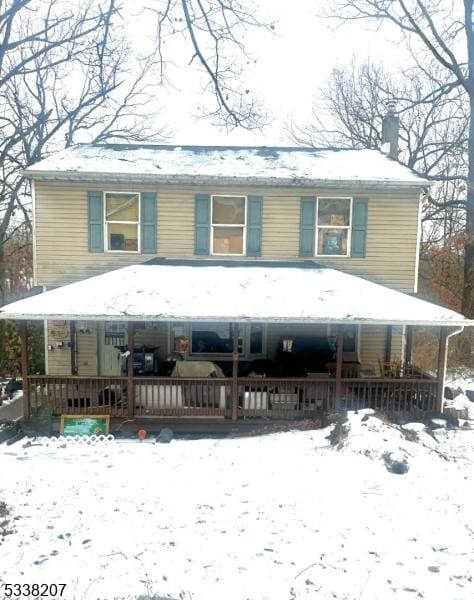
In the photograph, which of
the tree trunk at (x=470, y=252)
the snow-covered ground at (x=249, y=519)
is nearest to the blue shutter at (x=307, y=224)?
the snow-covered ground at (x=249, y=519)

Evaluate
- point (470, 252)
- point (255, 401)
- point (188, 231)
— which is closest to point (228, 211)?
point (188, 231)

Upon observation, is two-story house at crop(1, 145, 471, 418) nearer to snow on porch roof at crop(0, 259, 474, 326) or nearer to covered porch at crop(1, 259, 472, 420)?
snow on porch roof at crop(0, 259, 474, 326)

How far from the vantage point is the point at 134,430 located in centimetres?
929

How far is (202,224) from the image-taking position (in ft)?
38.2

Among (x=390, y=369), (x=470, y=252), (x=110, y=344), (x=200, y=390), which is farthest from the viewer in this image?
(x=470, y=252)

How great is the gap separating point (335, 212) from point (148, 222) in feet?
15.8

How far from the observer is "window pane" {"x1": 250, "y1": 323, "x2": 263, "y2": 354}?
12.1 m

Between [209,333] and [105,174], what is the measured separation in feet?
15.6

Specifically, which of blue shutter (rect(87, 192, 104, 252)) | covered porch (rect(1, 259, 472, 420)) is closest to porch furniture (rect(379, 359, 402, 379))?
covered porch (rect(1, 259, 472, 420))

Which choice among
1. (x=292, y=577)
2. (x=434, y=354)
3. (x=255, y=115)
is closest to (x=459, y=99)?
(x=434, y=354)

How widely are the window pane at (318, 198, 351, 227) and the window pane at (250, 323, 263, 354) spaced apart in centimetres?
319

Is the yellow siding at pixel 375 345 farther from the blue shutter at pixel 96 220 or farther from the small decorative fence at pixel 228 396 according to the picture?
the blue shutter at pixel 96 220

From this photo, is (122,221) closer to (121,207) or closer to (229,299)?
(121,207)

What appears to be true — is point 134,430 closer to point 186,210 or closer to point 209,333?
point 209,333
